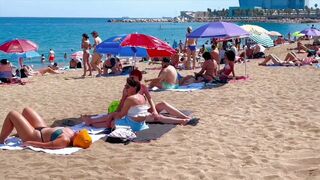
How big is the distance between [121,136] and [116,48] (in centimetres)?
485

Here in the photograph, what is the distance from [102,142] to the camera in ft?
18.6

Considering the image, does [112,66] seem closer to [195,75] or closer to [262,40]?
[195,75]

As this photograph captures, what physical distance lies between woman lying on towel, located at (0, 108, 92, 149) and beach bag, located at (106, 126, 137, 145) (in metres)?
0.33

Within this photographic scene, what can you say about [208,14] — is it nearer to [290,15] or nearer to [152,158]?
[290,15]

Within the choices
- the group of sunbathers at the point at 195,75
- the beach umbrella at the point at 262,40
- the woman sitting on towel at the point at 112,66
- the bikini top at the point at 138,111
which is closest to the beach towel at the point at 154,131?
the bikini top at the point at 138,111

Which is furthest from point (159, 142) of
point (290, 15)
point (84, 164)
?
point (290, 15)

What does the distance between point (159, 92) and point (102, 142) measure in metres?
4.14

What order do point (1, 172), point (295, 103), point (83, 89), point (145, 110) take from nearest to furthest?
point (1, 172) < point (145, 110) < point (295, 103) < point (83, 89)

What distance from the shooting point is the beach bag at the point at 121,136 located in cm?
563

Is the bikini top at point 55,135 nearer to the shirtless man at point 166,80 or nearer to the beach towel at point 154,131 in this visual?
the beach towel at point 154,131

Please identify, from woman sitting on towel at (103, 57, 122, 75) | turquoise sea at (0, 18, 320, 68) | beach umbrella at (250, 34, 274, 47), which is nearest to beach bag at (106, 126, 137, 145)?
woman sitting on towel at (103, 57, 122, 75)

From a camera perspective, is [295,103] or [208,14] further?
[208,14]

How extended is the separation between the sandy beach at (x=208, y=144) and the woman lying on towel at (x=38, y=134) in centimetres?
15

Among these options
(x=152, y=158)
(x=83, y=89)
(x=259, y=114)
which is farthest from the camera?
(x=83, y=89)
